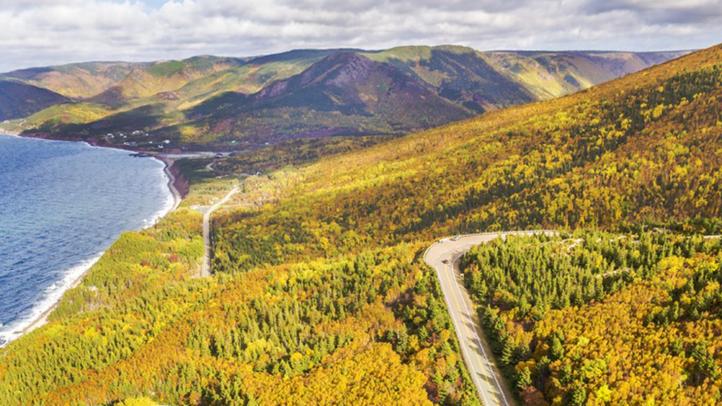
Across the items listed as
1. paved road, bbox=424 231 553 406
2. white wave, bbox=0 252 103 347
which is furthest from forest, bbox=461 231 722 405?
white wave, bbox=0 252 103 347

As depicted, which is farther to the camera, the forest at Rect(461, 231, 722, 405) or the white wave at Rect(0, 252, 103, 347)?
the white wave at Rect(0, 252, 103, 347)

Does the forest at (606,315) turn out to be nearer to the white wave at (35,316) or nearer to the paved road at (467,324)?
the paved road at (467,324)

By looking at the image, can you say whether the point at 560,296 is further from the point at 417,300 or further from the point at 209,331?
the point at 209,331

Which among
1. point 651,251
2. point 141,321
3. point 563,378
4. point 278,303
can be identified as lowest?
point 141,321

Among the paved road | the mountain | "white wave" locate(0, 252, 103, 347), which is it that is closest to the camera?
the mountain

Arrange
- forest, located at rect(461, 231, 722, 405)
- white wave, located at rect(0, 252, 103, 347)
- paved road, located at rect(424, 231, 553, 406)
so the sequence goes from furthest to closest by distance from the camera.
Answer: white wave, located at rect(0, 252, 103, 347) < paved road, located at rect(424, 231, 553, 406) < forest, located at rect(461, 231, 722, 405)

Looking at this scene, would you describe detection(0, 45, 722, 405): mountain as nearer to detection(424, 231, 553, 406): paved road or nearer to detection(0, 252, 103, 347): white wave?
detection(424, 231, 553, 406): paved road

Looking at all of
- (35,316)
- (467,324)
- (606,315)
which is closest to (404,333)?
(467,324)

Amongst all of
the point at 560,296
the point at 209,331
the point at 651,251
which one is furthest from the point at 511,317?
the point at 209,331

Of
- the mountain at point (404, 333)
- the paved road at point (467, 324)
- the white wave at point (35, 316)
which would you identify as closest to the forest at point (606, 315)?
the mountain at point (404, 333)
